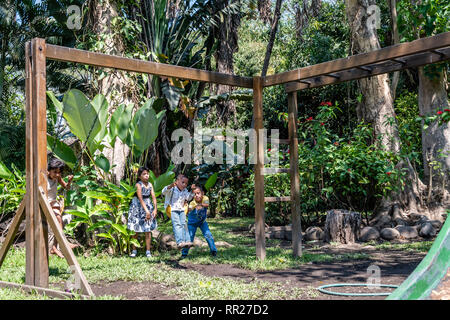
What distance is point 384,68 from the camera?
584 centimetres

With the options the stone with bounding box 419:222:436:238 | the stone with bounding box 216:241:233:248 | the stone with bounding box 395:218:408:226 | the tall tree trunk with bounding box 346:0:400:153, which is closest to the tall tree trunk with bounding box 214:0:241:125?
the tall tree trunk with bounding box 346:0:400:153

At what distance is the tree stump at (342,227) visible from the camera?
329 inches

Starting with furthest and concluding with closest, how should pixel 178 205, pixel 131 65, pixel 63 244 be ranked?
1. pixel 178 205
2. pixel 131 65
3. pixel 63 244

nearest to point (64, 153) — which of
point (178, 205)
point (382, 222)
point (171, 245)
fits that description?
point (178, 205)

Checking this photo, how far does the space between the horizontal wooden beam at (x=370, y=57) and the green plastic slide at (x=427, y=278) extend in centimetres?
262

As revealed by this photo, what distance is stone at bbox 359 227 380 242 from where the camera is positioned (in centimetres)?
856

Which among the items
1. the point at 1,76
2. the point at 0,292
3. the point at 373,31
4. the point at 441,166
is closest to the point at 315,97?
the point at 373,31

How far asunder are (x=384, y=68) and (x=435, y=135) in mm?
4937

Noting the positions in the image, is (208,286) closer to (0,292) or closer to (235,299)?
(235,299)

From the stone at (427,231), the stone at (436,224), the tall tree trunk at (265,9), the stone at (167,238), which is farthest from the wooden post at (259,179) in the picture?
the tall tree trunk at (265,9)

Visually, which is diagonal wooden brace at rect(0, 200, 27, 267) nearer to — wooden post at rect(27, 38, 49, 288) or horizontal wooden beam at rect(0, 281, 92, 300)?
wooden post at rect(27, 38, 49, 288)

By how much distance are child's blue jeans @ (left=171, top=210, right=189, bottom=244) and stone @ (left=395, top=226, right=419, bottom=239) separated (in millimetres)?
4396

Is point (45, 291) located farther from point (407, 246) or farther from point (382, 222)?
point (382, 222)

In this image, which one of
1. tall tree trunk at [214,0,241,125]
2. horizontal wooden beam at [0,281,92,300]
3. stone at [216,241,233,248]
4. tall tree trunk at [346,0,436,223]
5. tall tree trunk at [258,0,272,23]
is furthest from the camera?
tall tree trunk at [214,0,241,125]
